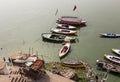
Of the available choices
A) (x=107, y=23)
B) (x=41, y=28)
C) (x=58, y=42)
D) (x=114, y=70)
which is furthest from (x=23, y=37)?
(x=114, y=70)

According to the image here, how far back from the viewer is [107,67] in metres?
30.2

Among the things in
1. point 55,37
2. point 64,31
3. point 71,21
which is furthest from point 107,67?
point 71,21

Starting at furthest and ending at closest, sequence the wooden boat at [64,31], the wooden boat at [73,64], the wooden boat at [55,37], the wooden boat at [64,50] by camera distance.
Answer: the wooden boat at [64,31] < the wooden boat at [55,37] < the wooden boat at [64,50] < the wooden boat at [73,64]

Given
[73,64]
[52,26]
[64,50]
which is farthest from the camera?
[52,26]

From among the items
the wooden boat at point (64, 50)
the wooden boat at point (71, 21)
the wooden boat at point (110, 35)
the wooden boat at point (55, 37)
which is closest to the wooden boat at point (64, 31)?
the wooden boat at point (55, 37)

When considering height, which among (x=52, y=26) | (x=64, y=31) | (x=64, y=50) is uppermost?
(x=52, y=26)

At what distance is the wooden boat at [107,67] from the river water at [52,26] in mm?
806

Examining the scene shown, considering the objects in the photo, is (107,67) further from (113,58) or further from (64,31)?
(64,31)

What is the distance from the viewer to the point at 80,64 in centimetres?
3088

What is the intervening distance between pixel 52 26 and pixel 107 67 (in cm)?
2069

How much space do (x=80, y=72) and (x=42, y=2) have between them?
40.1 meters

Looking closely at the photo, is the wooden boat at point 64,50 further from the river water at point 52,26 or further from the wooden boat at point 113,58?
the wooden boat at point 113,58

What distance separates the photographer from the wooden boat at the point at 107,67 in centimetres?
2963

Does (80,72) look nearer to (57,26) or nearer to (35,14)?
(57,26)
